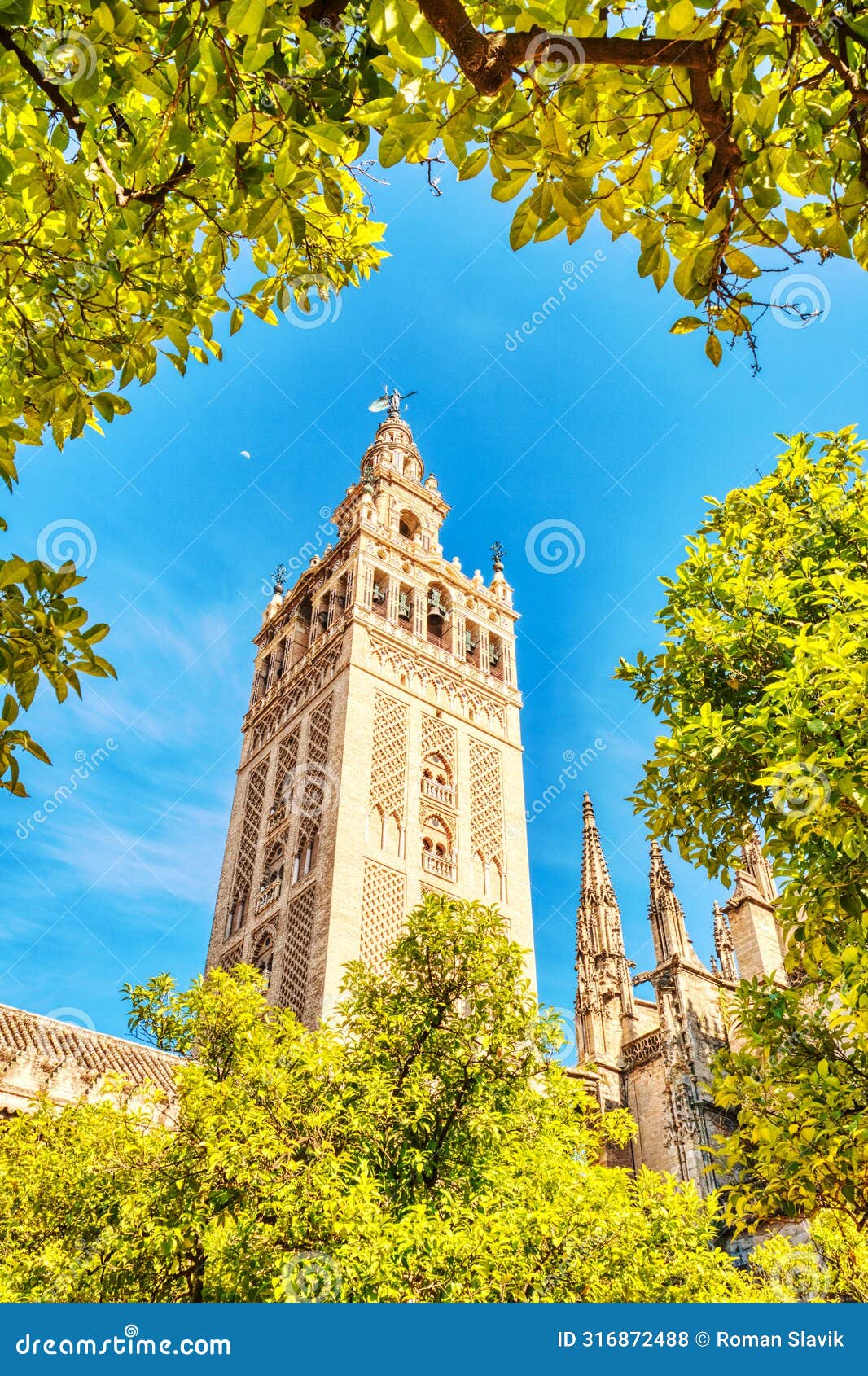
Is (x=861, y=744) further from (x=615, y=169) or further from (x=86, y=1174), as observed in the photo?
(x=86, y=1174)

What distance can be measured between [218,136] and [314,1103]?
25.3 feet

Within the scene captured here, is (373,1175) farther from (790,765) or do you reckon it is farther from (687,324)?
(687,324)

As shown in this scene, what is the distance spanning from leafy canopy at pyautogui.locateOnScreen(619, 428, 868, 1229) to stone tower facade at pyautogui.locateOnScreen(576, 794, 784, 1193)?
14.6 meters

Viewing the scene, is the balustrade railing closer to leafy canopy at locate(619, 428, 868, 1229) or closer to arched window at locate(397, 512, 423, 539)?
arched window at locate(397, 512, 423, 539)

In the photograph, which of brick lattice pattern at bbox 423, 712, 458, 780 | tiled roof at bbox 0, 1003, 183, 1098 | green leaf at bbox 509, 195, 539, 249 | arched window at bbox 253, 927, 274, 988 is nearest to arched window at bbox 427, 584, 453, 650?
brick lattice pattern at bbox 423, 712, 458, 780

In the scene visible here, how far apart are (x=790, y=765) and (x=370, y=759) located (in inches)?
691

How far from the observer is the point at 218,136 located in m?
3.92

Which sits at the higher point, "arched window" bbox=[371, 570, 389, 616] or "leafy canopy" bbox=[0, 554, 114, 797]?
"arched window" bbox=[371, 570, 389, 616]

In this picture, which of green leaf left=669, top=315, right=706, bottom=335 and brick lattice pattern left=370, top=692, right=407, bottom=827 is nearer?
green leaf left=669, top=315, right=706, bottom=335

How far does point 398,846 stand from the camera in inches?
816

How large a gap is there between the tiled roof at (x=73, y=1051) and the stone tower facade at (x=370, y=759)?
2660mm

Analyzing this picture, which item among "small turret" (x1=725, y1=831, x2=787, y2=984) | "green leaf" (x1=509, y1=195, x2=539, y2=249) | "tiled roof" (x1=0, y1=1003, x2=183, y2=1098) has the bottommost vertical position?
"green leaf" (x1=509, y1=195, x2=539, y2=249)

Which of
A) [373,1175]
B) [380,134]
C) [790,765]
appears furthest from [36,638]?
[373,1175]

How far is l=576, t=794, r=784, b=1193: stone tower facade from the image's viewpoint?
19.9 m
